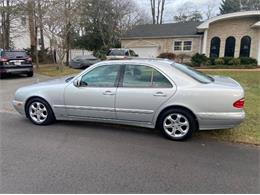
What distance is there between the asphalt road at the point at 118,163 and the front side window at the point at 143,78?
1030 mm

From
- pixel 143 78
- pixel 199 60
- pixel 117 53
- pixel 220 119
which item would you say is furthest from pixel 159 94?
pixel 199 60

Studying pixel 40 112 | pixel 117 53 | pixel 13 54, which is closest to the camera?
pixel 40 112

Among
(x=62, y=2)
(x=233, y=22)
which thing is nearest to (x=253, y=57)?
(x=233, y=22)

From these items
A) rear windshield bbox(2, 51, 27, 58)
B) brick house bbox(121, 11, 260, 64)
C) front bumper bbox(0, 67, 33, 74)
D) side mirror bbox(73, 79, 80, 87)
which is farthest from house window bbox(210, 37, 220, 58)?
side mirror bbox(73, 79, 80, 87)

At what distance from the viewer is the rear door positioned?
15.0 feet

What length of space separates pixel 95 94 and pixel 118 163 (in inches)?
68.3

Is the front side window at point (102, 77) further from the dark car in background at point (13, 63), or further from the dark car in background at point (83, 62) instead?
the dark car in background at point (83, 62)

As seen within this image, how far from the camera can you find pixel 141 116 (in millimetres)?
4758

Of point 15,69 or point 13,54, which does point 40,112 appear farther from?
point 13,54

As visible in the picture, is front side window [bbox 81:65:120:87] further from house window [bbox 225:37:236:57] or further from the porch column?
house window [bbox 225:37:236:57]

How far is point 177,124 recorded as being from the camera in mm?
4574

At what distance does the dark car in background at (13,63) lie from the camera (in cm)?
1309

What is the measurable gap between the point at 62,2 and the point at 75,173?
15015mm

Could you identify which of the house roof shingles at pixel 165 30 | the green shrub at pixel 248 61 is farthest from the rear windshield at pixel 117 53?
the green shrub at pixel 248 61
